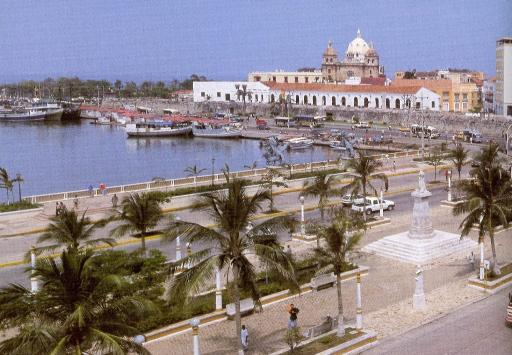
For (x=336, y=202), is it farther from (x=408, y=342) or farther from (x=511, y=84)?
(x=511, y=84)

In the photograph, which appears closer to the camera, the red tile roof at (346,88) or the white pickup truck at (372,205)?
the white pickup truck at (372,205)

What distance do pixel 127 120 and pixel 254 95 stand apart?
82.4 feet

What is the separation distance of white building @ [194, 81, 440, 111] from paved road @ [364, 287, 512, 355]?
78.8 m

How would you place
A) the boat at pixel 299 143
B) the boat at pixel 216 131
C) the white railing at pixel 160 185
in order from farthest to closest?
1. the boat at pixel 216 131
2. the boat at pixel 299 143
3. the white railing at pixel 160 185

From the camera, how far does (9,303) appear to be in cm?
1041

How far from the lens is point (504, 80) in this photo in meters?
85.1

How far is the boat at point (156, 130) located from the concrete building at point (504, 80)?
142ft

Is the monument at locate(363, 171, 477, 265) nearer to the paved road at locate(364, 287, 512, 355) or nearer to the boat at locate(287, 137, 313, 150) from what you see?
the paved road at locate(364, 287, 512, 355)

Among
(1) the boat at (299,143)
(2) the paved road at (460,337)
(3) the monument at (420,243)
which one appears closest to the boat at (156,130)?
(1) the boat at (299,143)

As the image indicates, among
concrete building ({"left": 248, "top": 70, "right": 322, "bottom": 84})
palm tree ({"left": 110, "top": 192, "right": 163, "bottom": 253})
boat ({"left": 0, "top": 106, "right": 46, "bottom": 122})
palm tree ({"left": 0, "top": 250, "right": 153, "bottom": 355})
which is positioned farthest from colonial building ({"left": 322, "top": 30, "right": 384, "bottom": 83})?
palm tree ({"left": 0, "top": 250, "right": 153, "bottom": 355})

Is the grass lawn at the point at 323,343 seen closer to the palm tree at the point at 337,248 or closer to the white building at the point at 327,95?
the palm tree at the point at 337,248

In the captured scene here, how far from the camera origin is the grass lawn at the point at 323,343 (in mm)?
14828

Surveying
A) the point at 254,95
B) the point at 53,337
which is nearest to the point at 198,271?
the point at 53,337

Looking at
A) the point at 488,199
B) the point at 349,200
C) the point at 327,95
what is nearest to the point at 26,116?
the point at 327,95
